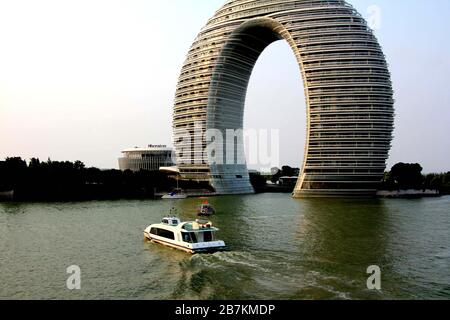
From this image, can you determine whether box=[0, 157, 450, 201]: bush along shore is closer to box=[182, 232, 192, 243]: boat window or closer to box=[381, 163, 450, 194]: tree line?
box=[381, 163, 450, 194]: tree line

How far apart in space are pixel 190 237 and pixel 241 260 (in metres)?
5.63

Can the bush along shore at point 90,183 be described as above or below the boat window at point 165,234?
above

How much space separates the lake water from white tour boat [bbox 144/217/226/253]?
829mm

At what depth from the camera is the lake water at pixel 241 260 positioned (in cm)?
2612

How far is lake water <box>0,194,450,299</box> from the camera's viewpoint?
2612cm

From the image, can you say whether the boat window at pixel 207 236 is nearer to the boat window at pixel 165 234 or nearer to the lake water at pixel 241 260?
the lake water at pixel 241 260

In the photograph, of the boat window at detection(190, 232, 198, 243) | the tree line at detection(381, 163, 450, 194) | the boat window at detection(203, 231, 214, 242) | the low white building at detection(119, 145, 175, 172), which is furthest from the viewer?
the low white building at detection(119, 145, 175, 172)

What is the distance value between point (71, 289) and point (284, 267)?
13.3 m

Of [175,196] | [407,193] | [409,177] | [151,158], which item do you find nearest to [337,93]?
[407,193]

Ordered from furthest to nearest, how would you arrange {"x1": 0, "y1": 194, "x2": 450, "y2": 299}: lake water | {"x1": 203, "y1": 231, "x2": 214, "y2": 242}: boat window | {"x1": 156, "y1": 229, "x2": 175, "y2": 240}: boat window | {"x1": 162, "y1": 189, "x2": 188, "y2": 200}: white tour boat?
1. {"x1": 162, "y1": 189, "x2": 188, "y2": 200}: white tour boat
2. {"x1": 156, "y1": 229, "x2": 175, "y2": 240}: boat window
3. {"x1": 203, "y1": 231, "x2": 214, "y2": 242}: boat window
4. {"x1": 0, "y1": 194, "x2": 450, "y2": 299}: lake water

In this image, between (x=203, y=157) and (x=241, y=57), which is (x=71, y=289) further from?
(x=241, y=57)

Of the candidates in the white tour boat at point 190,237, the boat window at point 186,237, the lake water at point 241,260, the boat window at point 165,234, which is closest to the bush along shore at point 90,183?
the lake water at point 241,260

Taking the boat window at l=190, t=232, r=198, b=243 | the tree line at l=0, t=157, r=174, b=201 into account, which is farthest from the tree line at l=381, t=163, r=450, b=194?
the boat window at l=190, t=232, r=198, b=243

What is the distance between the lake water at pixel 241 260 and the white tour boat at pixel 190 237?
83cm
